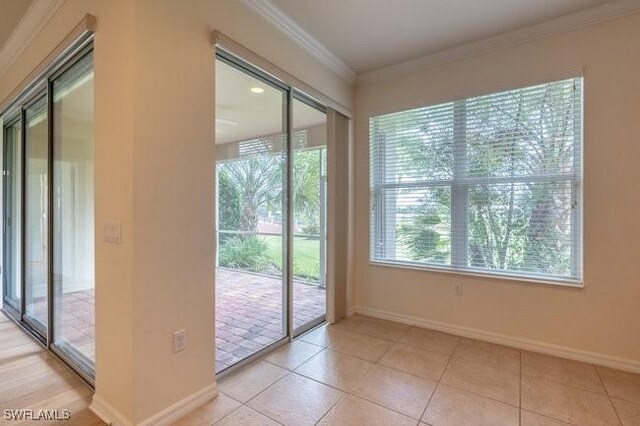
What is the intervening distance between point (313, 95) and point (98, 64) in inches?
65.8

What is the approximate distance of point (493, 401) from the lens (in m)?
1.94

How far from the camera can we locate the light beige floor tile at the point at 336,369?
7.11ft

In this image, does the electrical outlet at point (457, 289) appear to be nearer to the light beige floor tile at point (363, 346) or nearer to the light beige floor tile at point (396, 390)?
the light beige floor tile at point (363, 346)

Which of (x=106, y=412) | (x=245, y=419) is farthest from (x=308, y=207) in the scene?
(x=106, y=412)

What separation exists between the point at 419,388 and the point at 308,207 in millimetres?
2033

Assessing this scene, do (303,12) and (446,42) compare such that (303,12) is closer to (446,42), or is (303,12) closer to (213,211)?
(446,42)

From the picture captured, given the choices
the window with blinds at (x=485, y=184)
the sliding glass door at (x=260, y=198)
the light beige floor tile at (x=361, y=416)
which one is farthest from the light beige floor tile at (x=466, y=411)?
the sliding glass door at (x=260, y=198)

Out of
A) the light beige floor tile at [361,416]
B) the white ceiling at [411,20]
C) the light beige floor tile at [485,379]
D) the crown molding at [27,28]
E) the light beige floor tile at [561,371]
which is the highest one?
the white ceiling at [411,20]

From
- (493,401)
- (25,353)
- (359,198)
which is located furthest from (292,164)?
(25,353)

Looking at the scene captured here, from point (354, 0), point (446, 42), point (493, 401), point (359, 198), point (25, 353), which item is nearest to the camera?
point (493, 401)

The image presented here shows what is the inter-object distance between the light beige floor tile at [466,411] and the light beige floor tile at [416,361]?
0.23 metres

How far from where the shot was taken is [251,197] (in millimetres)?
2846

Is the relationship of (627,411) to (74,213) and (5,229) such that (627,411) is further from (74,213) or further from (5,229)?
(5,229)

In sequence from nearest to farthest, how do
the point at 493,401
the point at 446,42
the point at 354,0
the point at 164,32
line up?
the point at 164,32, the point at 493,401, the point at 354,0, the point at 446,42
